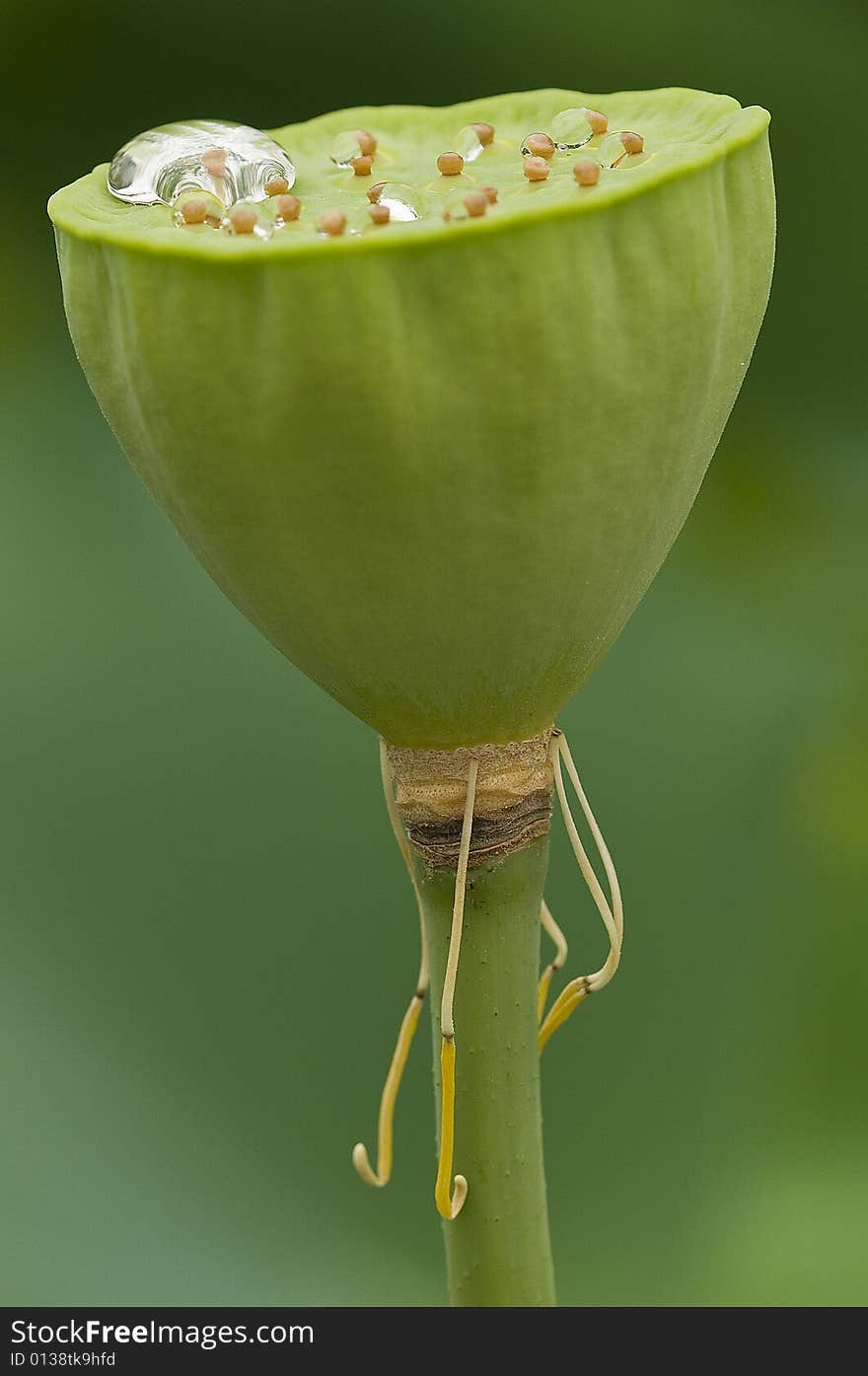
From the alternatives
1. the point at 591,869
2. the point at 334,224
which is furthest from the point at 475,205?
the point at 591,869

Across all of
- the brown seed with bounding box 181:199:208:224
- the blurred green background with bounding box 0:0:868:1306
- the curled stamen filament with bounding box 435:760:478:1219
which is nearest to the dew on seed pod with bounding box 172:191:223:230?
the brown seed with bounding box 181:199:208:224

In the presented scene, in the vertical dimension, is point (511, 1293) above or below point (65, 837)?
→ below

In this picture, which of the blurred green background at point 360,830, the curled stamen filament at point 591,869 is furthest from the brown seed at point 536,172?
the blurred green background at point 360,830

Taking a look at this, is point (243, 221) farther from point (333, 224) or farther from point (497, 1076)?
point (497, 1076)

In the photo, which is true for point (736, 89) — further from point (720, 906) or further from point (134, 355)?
point (134, 355)

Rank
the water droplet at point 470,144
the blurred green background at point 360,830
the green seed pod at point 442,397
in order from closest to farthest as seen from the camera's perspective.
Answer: the green seed pod at point 442,397
the water droplet at point 470,144
the blurred green background at point 360,830

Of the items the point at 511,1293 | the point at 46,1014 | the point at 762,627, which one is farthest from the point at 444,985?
the point at 762,627

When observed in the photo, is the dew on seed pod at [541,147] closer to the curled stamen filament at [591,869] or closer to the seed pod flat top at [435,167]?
the seed pod flat top at [435,167]
